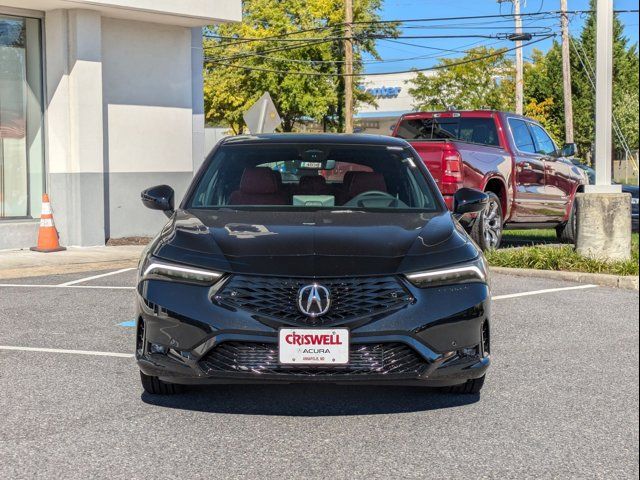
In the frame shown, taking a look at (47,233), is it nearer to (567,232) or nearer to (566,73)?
(567,232)

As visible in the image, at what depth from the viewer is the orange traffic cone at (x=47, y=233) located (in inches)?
583

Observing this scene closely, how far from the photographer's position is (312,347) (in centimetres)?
468

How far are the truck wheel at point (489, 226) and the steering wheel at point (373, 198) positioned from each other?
7.27m

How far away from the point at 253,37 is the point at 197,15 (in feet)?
104

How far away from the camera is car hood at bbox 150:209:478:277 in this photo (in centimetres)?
486

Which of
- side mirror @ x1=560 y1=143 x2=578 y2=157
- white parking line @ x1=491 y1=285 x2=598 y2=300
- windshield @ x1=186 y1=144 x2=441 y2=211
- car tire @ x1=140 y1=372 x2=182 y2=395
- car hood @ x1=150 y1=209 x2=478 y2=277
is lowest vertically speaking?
white parking line @ x1=491 y1=285 x2=598 y2=300

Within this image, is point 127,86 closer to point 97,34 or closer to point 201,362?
point 97,34

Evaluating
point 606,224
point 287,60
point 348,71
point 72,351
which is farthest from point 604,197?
point 287,60

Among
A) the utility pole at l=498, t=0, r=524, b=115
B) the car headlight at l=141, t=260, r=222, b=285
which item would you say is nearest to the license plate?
the car headlight at l=141, t=260, r=222, b=285

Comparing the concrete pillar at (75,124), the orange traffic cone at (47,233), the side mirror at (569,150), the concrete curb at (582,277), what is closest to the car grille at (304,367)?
the concrete curb at (582,277)

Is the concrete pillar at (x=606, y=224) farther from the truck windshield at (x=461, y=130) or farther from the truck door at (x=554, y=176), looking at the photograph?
the truck door at (x=554, y=176)

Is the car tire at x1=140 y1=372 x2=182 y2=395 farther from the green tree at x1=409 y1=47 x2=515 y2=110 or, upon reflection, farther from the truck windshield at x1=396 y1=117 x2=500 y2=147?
the green tree at x1=409 y1=47 x2=515 y2=110

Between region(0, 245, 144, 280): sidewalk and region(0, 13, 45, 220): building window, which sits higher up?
region(0, 13, 45, 220): building window

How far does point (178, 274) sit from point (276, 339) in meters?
0.65
